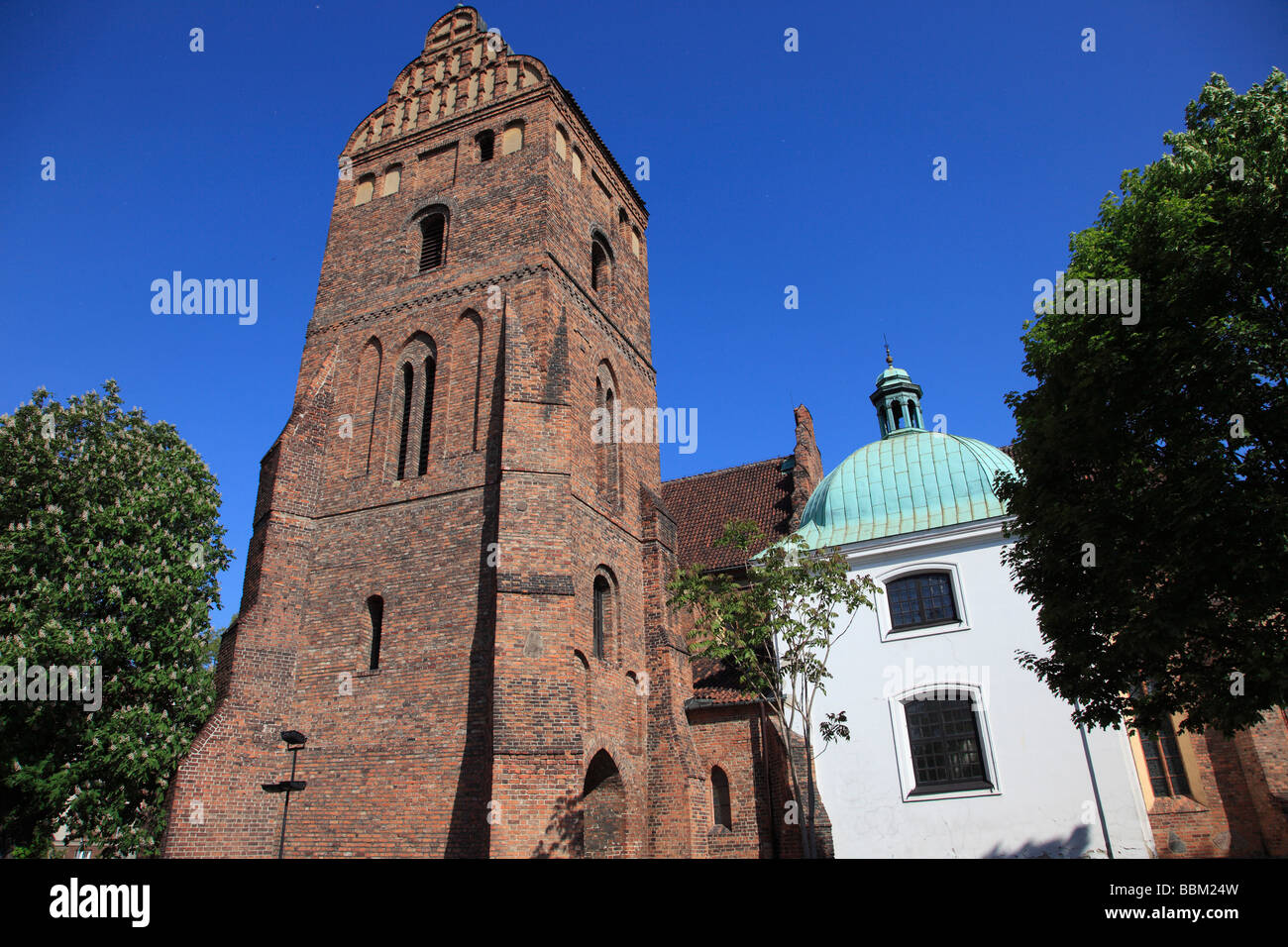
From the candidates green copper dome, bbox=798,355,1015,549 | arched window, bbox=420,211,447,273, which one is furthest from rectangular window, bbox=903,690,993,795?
arched window, bbox=420,211,447,273

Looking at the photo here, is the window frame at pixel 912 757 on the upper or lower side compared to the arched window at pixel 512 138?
lower

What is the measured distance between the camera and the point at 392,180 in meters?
21.8

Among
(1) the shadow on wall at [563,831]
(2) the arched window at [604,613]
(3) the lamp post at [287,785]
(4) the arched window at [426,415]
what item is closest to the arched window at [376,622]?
(3) the lamp post at [287,785]

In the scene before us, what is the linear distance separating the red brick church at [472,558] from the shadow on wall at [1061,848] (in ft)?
12.1

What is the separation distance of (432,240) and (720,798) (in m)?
15.6

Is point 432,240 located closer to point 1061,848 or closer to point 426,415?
point 426,415

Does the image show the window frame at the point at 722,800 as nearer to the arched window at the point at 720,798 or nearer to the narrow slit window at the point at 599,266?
the arched window at the point at 720,798

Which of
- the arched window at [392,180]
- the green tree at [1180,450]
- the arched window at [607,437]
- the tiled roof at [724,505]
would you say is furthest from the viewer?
the tiled roof at [724,505]

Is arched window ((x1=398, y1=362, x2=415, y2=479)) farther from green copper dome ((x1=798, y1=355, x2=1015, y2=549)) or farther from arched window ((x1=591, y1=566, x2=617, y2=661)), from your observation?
green copper dome ((x1=798, y1=355, x2=1015, y2=549))

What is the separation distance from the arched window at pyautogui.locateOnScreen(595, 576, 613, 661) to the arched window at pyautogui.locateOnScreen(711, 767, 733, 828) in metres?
4.52

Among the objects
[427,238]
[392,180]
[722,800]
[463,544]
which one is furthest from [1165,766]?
[392,180]

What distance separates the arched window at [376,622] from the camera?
1591 centimetres

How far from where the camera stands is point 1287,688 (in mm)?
8078

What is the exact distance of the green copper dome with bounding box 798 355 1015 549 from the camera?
19453 millimetres
